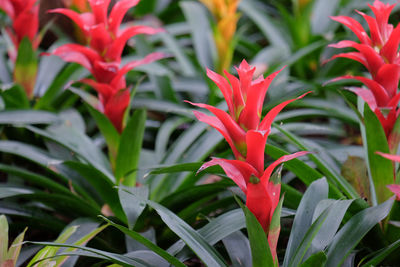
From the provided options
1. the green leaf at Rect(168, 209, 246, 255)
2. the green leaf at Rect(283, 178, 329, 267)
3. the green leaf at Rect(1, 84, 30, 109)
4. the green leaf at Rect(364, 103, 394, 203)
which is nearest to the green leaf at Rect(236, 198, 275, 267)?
the green leaf at Rect(283, 178, 329, 267)

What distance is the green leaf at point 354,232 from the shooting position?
3.94ft

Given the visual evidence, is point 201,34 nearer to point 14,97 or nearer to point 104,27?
point 14,97

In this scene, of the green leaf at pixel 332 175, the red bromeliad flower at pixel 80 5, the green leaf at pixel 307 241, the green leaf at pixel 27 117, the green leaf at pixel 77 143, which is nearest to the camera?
the green leaf at pixel 307 241

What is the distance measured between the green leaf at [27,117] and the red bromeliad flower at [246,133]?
113cm

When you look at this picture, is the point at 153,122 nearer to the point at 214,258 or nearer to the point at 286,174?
the point at 286,174

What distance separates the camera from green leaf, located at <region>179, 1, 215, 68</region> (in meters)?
2.65

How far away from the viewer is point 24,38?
210cm

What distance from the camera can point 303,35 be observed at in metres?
2.80

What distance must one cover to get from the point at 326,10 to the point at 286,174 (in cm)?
156

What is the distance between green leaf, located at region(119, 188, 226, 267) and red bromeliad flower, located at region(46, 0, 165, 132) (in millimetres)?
520

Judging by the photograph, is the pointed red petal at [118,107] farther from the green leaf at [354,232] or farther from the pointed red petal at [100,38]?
the green leaf at [354,232]

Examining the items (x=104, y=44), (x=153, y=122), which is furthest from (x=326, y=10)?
(x=104, y=44)

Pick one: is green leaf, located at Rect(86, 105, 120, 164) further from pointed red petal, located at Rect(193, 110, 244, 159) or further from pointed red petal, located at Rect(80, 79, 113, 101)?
pointed red petal, located at Rect(193, 110, 244, 159)

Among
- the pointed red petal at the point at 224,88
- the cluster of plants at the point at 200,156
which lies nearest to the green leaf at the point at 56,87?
the cluster of plants at the point at 200,156
